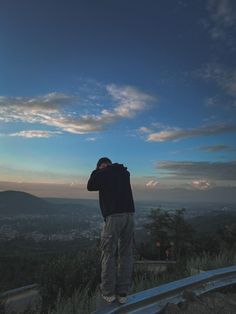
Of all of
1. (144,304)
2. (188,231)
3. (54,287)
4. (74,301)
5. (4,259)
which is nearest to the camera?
(144,304)

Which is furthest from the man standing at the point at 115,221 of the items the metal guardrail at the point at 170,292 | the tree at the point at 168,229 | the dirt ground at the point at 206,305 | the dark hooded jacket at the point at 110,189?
the tree at the point at 168,229

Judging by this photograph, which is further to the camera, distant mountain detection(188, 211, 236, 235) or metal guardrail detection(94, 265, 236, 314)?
distant mountain detection(188, 211, 236, 235)

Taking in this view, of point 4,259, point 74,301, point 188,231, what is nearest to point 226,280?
point 74,301

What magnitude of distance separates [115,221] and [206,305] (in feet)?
5.36

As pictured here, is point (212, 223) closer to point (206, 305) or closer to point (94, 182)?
point (206, 305)

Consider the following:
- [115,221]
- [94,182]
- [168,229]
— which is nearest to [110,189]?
[94,182]

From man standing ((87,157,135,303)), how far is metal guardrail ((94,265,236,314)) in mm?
342

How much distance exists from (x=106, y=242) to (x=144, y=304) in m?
0.89

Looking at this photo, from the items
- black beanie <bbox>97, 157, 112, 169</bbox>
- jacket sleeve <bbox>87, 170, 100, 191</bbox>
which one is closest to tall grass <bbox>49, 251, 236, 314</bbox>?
jacket sleeve <bbox>87, 170, 100, 191</bbox>

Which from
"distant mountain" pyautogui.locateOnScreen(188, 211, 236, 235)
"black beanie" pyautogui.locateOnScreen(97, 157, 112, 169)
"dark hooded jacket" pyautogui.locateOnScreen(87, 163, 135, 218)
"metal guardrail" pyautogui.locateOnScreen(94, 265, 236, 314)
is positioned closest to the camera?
"metal guardrail" pyautogui.locateOnScreen(94, 265, 236, 314)

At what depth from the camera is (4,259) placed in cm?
5625

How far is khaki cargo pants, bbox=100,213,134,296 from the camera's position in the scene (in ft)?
17.1

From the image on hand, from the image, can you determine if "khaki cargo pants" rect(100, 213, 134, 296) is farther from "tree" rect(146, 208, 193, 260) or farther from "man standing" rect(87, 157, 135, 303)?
"tree" rect(146, 208, 193, 260)

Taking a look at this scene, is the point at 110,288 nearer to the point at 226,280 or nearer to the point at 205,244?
the point at 226,280
